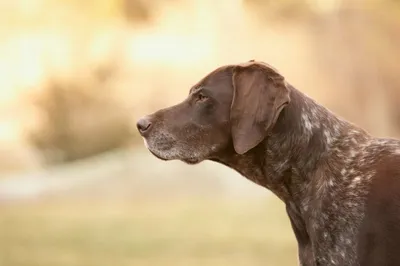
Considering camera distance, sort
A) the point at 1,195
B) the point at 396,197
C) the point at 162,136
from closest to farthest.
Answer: the point at 396,197 < the point at 162,136 < the point at 1,195

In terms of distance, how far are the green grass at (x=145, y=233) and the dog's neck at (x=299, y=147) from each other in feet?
4.74

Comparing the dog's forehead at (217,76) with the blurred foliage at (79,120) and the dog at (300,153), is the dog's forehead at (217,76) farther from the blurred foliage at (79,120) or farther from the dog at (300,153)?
the blurred foliage at (79,120)

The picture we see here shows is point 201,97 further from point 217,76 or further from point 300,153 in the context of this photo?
point 300,153

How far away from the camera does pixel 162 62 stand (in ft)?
13.8

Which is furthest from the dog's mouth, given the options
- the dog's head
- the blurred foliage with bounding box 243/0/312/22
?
the blurred foliage with bounding box 243/0/312/22

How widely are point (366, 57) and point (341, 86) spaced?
0.75 feet

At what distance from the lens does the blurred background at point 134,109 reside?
4.12m

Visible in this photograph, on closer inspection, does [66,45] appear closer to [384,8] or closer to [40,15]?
[40,15]

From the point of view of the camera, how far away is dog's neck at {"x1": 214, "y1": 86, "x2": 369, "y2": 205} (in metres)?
2.65

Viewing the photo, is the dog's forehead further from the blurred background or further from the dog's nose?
the blurred background

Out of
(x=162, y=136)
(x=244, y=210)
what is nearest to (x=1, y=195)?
(x=244, y=210)

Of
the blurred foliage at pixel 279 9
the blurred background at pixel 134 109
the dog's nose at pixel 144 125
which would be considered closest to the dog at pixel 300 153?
the dog's nose at pixel 144 125

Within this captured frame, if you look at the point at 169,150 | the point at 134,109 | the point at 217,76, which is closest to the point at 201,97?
the point at 217,76

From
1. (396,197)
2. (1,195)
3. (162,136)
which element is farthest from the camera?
(1,195)
